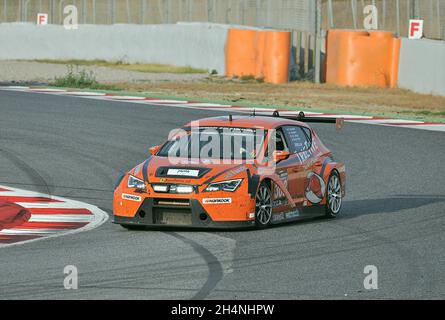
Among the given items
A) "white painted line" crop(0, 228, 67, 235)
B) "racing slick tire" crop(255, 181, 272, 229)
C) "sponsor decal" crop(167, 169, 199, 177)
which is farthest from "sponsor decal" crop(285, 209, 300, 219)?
"white painted line" crop(0, 228, 67, 235)

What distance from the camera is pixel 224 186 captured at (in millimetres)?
14383

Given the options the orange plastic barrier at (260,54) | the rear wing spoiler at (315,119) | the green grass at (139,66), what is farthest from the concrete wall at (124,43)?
the rear wing spoiler at (315,119)

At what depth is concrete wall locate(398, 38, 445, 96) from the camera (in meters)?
33.0

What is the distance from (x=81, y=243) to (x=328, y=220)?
372 cm

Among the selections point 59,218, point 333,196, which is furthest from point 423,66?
point 59,218

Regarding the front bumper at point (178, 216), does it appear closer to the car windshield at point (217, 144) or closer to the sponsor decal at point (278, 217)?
the sponsor decal at point (278, 217)

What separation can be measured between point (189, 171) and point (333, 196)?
2549 mm

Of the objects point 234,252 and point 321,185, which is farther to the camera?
point 321,185

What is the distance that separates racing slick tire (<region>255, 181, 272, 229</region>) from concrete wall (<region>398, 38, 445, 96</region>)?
18571mm

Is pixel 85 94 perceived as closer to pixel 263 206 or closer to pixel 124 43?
pixel 124 43

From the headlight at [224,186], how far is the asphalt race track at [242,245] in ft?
1.73

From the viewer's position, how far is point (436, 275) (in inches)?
457
